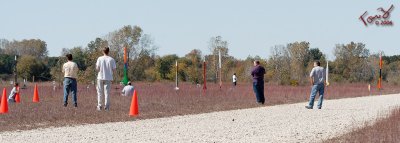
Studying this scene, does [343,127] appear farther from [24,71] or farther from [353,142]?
[24,71]

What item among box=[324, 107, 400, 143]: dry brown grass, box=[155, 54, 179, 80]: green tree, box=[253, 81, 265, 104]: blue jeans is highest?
box=[155, 54, 179, 80]: green tree

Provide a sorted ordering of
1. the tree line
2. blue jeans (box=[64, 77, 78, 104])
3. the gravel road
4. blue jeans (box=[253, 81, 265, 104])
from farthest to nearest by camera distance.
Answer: the tree line → blue jeans (box=[253, 81, 265, 104]) → blue jeans (box=[64, 77, 78, 104]) → the gravel road

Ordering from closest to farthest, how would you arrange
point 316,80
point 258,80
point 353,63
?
point 316,80 → point 258,80 → point 353,63

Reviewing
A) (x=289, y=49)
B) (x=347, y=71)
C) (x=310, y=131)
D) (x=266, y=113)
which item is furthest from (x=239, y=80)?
(x=310, y=131)

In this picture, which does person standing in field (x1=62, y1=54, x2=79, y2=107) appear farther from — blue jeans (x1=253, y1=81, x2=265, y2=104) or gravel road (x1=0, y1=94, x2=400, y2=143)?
blue jeans (x1=253, y1=81, x2=265, y2=104)

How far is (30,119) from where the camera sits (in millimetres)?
14719

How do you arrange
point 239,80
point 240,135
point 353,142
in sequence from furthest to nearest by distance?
point 239,80 < point 240,135 < point 353,142

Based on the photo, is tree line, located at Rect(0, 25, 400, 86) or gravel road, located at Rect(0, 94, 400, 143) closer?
gravel road, located at Rect(0, 94, 400, 143)

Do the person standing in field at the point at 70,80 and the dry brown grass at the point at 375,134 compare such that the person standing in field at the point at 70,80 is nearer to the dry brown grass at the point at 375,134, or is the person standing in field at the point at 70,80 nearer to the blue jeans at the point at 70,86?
the blue jeans at the point at 70,86

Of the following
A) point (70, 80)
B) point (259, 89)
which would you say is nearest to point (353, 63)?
point (259, 89)

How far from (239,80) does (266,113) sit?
5432cm

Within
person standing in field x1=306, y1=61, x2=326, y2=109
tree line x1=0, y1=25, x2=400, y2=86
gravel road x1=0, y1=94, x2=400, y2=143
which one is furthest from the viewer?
tree line x1=0, y1=25, x2=400, y2=86

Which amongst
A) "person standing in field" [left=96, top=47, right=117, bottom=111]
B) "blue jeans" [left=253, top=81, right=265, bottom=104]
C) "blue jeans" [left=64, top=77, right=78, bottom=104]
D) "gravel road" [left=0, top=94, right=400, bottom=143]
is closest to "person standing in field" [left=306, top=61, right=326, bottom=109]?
"blue jeans" [left=253, top=81, right=265, bottom=104]

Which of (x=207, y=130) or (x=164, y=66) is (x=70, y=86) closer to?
(x=207, y=130)
